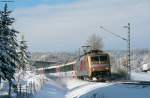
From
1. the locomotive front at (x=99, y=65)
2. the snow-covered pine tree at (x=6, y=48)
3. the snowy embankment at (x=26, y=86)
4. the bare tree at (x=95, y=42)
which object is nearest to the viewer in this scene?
the snow-covered pine tree at (x=6, y=48)

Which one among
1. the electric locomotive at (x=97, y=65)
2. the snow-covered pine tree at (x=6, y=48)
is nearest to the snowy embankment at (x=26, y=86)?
the snow-covered pine tree at (x=6, y=48)

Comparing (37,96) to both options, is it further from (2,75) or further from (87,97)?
(87,97)

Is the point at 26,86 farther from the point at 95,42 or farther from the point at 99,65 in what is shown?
the point at 95,42

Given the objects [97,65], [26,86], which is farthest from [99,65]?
[26,86]

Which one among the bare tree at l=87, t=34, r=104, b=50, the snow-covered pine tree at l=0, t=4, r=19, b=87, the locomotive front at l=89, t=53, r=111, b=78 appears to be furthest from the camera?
the bare tree at l=87, t=34, r=104, b=50

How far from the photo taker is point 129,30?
65.7m

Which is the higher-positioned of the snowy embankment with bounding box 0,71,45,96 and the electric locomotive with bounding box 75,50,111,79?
the electric locomotive with bounding box 75,50,111,79

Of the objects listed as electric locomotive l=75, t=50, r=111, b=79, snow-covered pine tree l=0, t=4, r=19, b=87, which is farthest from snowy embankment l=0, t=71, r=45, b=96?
electric locomotive l=75, t=50, r=111, b=79

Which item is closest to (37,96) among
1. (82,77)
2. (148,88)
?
(148,88)

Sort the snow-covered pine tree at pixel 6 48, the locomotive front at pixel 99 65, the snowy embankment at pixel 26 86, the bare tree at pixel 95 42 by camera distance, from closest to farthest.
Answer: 1. the snow-covered pine tree at pixel 6 48
2. the snowy embankment at pixel 26 86
3. the locomotive front at pixel 99 65
4. the bare tree at pixel 95 42

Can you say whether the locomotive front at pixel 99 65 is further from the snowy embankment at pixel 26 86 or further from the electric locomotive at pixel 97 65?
the snowy embankment at pixel 26 86

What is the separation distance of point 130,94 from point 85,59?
32.9m

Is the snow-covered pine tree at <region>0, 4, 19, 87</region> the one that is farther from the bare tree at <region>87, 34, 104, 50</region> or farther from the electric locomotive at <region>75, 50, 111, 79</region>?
the bare tree at <region>87, 34, 104, 50</region>

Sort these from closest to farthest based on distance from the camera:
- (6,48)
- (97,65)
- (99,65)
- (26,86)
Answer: (6,48), (26,86), (97,65), (99,65)
